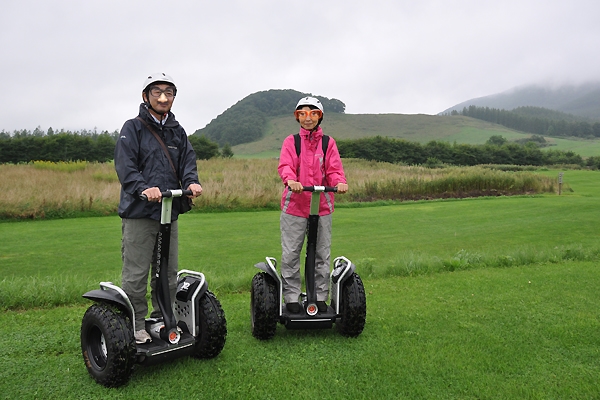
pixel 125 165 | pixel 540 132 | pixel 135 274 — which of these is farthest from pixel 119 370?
pixel 540 132

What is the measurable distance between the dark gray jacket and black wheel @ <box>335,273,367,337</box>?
5.45ft

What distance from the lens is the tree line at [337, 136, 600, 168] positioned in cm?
5312

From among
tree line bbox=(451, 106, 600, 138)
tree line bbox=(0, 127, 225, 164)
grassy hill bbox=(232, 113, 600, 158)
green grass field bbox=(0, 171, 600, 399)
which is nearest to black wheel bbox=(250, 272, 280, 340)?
green grass field bbox=(0, 171, 600, 399)

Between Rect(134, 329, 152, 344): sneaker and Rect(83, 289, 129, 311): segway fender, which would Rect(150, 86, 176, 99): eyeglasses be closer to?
Rect(83, 289, 129, 311): segway fender

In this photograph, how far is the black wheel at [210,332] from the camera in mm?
3568

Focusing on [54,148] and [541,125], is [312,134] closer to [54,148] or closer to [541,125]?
[54,148]

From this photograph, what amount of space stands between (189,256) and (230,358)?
15.0ft

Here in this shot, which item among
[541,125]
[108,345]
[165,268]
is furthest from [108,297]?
[541,125]

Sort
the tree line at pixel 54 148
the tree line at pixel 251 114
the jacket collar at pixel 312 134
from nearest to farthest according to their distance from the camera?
1. the jacket collar at pixel 312 134
2. the tree line at pixel 54 148
3. the tree line at pixel 251 114

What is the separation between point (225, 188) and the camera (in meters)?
16.2

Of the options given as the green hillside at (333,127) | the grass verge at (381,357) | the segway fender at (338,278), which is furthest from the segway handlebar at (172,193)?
the green hillside at (333,127)

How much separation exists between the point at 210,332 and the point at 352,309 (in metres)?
1.25

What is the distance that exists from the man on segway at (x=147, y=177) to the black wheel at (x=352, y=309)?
149 cm

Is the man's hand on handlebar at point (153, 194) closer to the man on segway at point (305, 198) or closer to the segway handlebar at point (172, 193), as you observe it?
the segway handlebar at point (172, 193)
